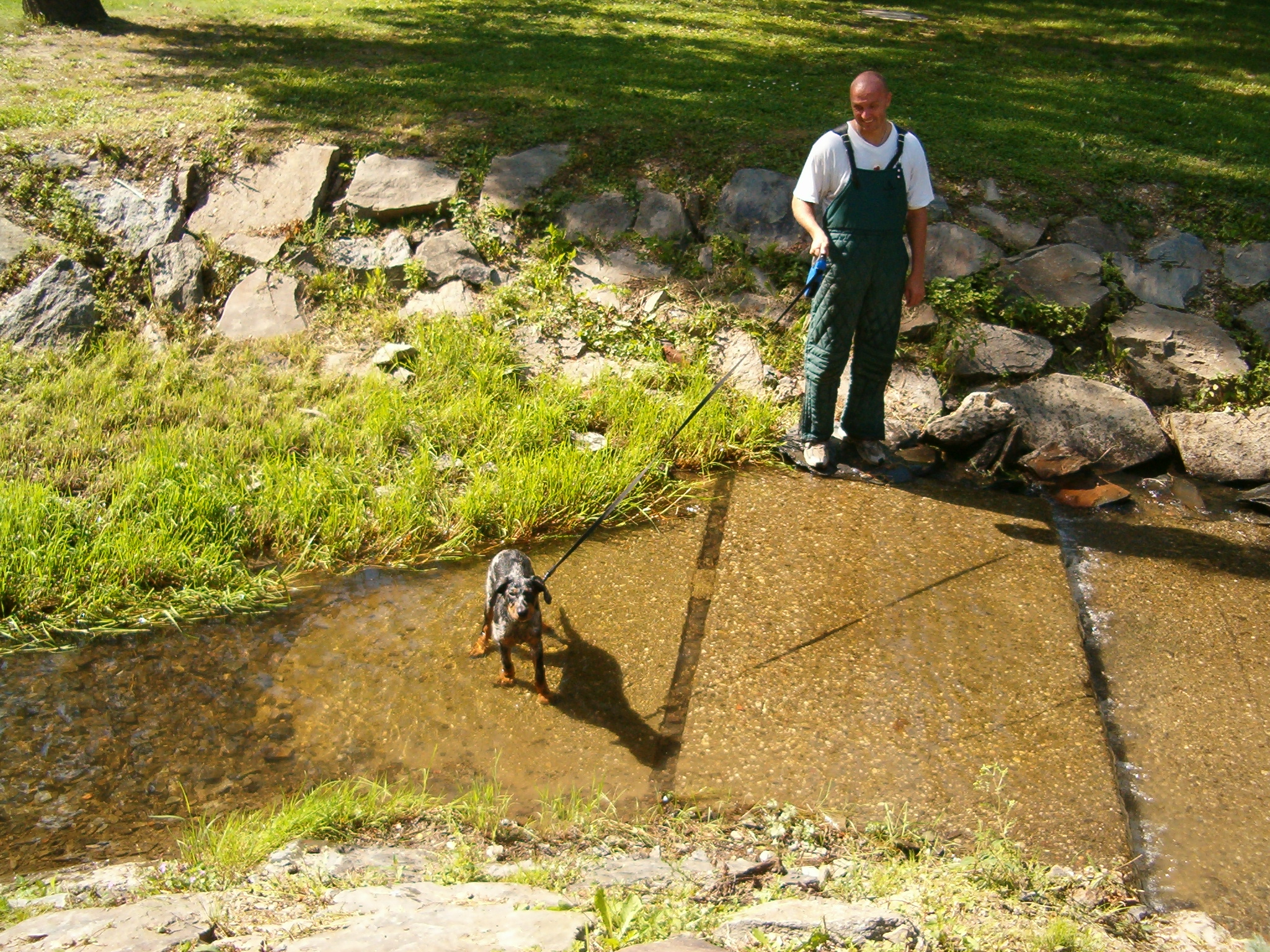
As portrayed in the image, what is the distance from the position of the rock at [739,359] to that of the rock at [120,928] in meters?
4.73

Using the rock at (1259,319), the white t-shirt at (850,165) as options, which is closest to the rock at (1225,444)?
the rock at (1259,319)

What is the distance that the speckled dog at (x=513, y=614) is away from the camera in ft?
13.0

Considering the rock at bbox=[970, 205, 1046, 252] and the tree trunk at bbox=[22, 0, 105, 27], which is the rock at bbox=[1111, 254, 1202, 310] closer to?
the rock at bbox=[970, 205, 1046, 252]

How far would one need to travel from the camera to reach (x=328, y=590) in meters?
4.90

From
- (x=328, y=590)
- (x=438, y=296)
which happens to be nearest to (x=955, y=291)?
(x=438, y=296)

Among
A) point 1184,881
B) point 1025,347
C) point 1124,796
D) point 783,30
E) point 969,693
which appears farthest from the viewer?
point 783,30

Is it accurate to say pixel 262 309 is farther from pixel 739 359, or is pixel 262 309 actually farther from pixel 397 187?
pixel 739 359

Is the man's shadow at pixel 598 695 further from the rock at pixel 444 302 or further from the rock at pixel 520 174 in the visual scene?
the rock at pixel 520 174

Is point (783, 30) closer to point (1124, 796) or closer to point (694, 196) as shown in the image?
point (694, 196)

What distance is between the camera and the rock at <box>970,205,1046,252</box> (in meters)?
7.49

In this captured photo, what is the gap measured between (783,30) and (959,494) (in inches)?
292

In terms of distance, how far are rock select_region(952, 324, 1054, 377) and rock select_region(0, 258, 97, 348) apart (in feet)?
19.6

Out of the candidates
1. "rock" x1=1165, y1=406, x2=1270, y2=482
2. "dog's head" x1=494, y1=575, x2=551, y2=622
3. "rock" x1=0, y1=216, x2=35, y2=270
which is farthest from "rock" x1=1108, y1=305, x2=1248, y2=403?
"rock" x1=0, y1=216, x2=35, y2=270

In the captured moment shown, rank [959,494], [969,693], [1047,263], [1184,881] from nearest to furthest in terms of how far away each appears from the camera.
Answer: [1184,881], [969,693], [959,494], [1047,263]
